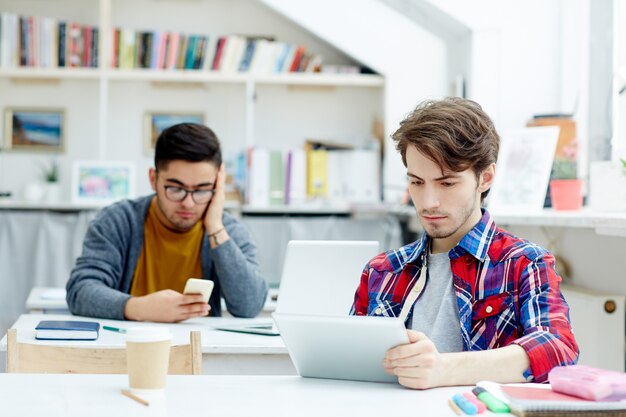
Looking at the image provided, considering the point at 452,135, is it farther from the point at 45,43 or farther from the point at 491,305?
the point at 45,43

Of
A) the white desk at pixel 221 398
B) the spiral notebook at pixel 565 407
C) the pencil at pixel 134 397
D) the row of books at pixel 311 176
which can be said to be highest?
the row of books at pixel 311 176

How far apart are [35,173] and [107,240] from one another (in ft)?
8.12

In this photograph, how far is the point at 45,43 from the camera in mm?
4812

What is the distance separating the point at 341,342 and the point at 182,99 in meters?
3.86

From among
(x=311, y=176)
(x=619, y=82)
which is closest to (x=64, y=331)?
(x=619, y=82)

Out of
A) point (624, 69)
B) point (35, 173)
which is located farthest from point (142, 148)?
point (624, 69)

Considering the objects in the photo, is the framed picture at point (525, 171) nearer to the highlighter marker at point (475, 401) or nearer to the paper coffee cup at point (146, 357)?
the highlighter marker at point (475, 401)

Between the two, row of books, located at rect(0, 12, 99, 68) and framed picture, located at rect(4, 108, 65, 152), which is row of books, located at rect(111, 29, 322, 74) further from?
framed picture, located at rect(4, 108, 65, 152)

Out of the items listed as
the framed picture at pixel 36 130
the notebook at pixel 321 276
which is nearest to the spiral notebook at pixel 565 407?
the notebook at pixel 321 276

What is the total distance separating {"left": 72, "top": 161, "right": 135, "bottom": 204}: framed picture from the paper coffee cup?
11.2 feet

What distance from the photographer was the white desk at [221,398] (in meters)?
1.33

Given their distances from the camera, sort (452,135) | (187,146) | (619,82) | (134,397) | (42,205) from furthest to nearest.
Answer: (42,205), (619,82), (187,146), (452,135), (134,397)

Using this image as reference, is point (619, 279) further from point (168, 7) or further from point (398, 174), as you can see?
point (168, 7)

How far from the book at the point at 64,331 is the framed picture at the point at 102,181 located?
2.49m
